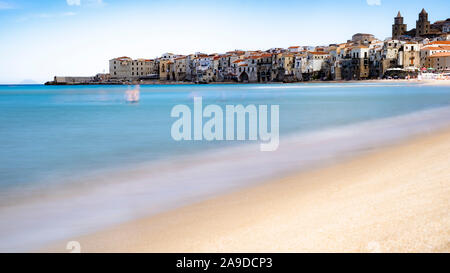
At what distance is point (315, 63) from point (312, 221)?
7104 centimetres

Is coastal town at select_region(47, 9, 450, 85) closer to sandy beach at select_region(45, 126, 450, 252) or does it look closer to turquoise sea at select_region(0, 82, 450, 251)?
turquoise sea at select_region(0, 82, 450, 251)

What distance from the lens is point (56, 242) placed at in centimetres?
251

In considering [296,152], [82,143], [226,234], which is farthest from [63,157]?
[226,234]

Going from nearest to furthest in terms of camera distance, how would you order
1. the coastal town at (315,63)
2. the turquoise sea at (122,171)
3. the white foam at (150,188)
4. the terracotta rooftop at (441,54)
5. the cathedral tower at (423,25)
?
1. the white foam at (150,188)
2. the turquoise sea at (122,171)
3. the terracotta rooftop at (441,54)
4. the coastal town at (315,63)
5. the cathedral tower at (423,25)

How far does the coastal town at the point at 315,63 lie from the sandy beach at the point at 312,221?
183 ft

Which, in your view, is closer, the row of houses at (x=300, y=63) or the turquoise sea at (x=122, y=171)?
the turquoise sea at (x=122, y=171)

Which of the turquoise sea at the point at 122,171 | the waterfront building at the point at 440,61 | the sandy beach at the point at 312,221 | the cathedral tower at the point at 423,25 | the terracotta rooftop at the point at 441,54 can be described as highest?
the cathedral tower at the point at 423,25

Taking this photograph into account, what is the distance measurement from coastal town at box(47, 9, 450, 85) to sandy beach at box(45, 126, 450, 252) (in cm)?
5566

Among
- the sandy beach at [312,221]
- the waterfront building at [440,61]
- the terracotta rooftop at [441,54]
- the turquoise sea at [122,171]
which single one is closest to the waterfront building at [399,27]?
the waterfront building at [440,61]

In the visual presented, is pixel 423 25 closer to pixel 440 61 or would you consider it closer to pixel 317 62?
pixel 317 62

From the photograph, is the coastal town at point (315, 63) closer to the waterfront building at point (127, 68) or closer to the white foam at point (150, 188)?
the waterfront building at point (127, 68)

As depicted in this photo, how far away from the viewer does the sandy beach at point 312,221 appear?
2.11 meters

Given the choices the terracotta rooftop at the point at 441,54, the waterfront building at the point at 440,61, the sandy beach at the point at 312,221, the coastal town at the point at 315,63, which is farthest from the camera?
the coastal town at the point at 315,63

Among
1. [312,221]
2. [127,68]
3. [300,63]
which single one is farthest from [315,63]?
[312,221]
